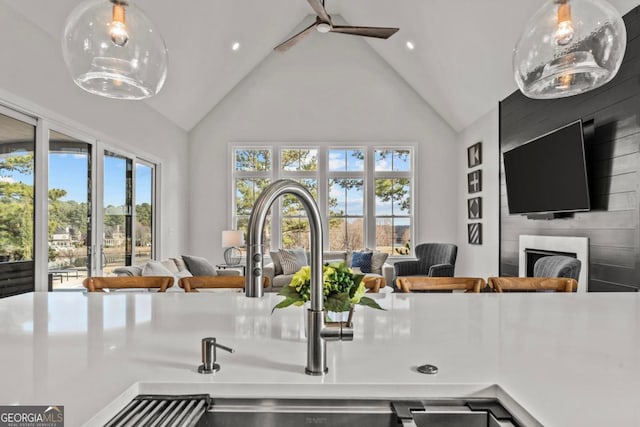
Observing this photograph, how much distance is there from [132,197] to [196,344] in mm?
4659

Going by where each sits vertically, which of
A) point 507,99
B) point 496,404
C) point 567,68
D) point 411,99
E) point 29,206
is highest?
point 411,99

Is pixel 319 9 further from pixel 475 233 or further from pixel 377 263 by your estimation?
pixel 475 233

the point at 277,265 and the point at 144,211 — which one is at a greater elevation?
the point at 144,211

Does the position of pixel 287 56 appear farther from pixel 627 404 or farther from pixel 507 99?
pixel 627 404

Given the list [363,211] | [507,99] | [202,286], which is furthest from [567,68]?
[363,211]

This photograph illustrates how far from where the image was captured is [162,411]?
70cm

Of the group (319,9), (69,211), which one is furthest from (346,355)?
(69,211)

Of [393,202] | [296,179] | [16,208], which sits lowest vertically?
[16,208]

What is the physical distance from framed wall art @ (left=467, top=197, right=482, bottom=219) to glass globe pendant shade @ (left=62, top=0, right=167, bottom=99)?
5.45m

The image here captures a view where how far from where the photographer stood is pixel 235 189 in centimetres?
700

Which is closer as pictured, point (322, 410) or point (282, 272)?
point (322, 410)

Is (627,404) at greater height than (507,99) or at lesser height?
lesser

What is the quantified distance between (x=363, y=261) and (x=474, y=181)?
2.16 m

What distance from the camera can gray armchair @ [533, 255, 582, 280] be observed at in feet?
9.43
